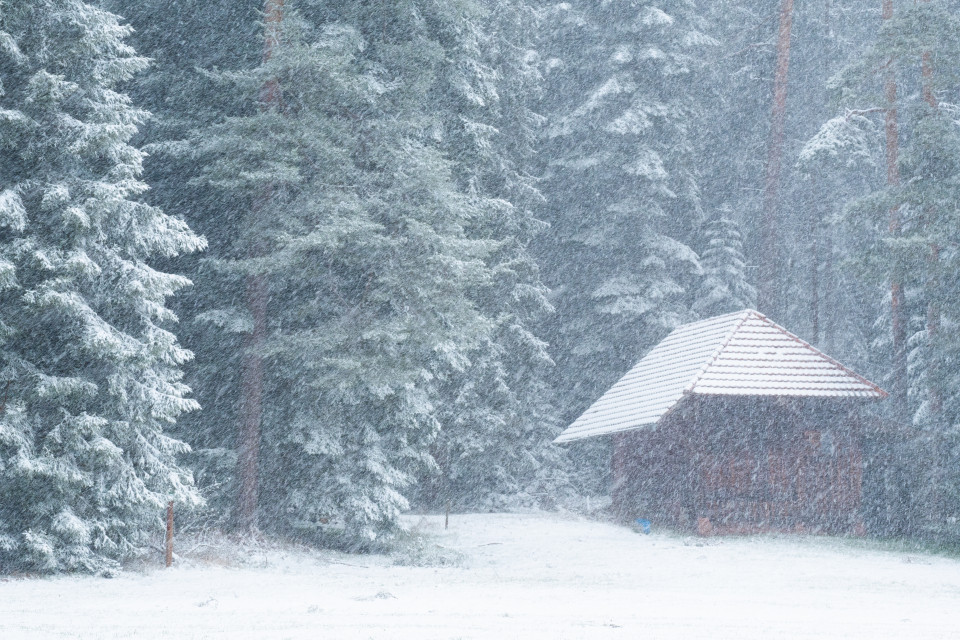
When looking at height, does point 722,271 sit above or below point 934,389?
above

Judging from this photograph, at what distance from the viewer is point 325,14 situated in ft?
68.0

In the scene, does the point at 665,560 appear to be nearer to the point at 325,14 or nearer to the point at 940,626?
the point at 940,626

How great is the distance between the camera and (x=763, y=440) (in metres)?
22.9

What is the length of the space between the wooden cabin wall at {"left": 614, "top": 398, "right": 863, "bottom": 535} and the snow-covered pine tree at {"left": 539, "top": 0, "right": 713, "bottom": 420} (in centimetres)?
1015

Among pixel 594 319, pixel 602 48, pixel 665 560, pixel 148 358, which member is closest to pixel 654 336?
pixel 594 319

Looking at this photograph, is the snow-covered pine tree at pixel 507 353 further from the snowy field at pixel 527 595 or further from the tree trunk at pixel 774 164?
Answer: the snowy field at pixel 527 595

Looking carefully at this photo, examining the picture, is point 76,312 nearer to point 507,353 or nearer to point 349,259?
point 349,259

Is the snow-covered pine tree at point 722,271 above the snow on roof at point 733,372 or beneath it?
above

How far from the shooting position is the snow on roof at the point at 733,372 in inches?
876

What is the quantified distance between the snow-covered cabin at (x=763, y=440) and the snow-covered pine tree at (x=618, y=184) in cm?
994

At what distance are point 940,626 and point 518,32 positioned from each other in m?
26.0

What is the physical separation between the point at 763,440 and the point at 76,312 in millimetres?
15055

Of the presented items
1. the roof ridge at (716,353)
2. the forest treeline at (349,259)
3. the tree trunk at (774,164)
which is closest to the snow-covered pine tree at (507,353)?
the forest treeline at (349,259)

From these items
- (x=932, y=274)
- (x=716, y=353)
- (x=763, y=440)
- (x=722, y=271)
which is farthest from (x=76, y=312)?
(x=722, y=271)
